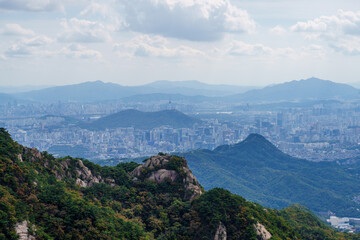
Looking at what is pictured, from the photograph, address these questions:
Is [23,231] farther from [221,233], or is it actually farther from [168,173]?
[168,173]

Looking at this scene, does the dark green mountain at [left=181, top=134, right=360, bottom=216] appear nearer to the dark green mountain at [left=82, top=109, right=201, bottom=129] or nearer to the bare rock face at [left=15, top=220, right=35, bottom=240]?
the bare rock face at [left=15, top=220, right=35, bottom=240]

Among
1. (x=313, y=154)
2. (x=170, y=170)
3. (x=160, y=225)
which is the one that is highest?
(x=170, y=170)

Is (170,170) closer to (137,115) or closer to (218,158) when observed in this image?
(218,158)

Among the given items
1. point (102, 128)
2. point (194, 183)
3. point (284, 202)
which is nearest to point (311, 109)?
point (102, 128)

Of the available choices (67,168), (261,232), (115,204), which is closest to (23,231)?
(115,204)

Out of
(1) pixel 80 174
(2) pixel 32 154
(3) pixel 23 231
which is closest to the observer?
(3) pixel 23 231
